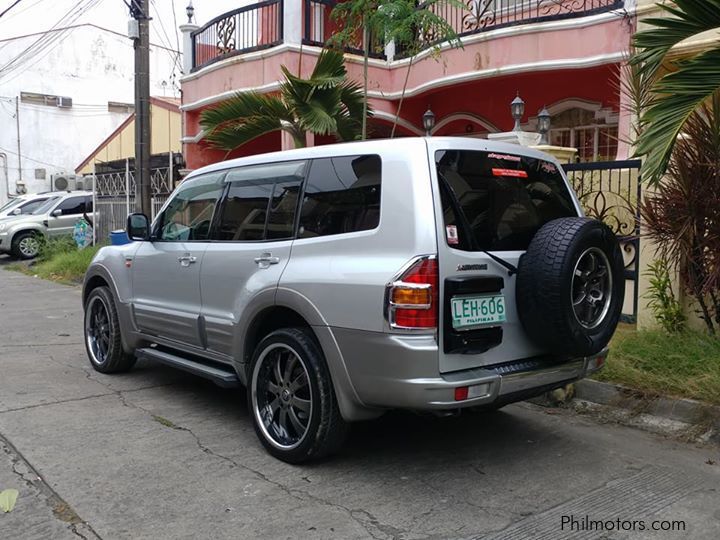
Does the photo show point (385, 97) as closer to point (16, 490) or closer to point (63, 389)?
point (63, 389)

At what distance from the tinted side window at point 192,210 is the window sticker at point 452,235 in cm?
209

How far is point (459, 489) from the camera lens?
3.87 metres

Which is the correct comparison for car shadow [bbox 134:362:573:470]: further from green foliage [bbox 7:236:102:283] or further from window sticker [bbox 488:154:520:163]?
green foliage [bbox 7:236:102:283]

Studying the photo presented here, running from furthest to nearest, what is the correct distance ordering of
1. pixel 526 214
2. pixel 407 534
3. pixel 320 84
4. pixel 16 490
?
pixel 320 84
pixel 526 214
pixel 16 490
pixel 407 534

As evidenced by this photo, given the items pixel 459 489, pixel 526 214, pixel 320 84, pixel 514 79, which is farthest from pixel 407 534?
pixel 514 79

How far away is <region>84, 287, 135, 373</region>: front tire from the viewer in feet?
20.4

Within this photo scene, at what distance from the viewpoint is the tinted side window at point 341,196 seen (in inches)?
152

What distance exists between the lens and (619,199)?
7.05 metres

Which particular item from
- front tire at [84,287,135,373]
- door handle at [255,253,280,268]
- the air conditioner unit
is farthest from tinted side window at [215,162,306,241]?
the air conditioner unit

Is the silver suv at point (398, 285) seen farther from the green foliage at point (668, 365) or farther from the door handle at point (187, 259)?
the green foliage at point (668, 365)

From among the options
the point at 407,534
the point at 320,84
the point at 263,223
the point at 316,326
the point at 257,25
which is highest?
the point at 257,25

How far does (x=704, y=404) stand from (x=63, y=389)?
500cm

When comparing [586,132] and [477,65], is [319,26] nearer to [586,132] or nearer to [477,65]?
[477,65]
